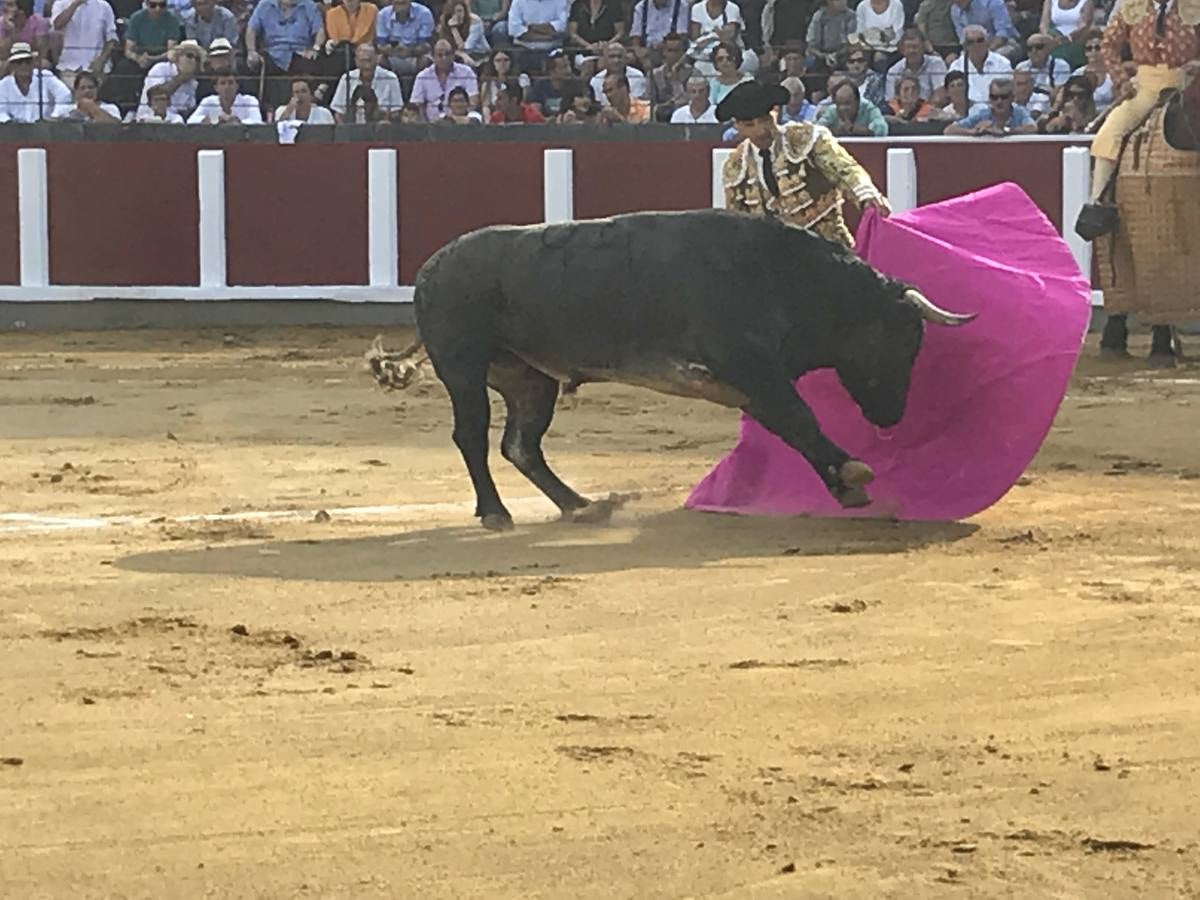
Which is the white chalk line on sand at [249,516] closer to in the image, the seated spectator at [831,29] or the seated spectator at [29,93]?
the seated spectator at [831,29]

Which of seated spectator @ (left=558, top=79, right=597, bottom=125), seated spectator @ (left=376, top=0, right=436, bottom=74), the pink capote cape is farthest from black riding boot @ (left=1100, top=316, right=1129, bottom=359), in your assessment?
seated spectator @ (left=376, top=0, right=436, bottom=74)

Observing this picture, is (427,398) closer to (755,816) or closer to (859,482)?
(859,482)

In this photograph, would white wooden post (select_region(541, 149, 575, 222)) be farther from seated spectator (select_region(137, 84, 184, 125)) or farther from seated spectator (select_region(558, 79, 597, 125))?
seated spectator (select_region(137, 84, 184, 125))

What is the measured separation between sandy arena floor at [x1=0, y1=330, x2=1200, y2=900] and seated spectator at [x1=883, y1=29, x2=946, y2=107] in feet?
15.9

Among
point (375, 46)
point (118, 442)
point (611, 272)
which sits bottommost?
point (118, 442)

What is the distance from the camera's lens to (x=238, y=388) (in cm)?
884

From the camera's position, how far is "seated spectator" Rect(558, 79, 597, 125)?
11617 mm

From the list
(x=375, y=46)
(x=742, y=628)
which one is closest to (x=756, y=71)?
(x=375, y=46)

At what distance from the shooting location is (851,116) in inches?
435

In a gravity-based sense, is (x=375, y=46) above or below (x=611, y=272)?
above

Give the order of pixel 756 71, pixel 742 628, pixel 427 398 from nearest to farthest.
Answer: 1. pixel 742 628
2. pixel 427 398
3. pixel 756 71

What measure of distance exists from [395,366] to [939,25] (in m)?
6.27

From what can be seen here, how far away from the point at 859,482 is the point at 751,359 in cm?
37

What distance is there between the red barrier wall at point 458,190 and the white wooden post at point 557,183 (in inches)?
1.4
